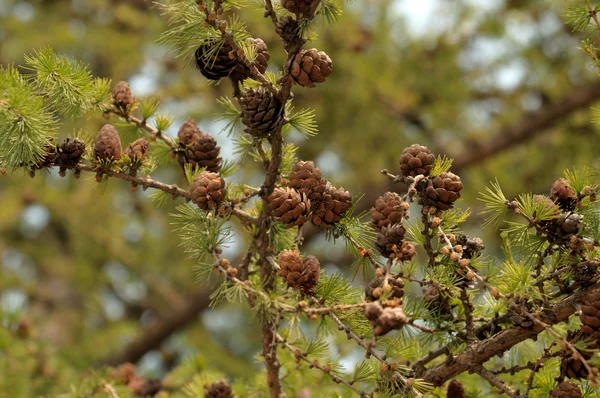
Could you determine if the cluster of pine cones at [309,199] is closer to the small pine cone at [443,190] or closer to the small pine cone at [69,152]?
the small pine cone at [443,190]

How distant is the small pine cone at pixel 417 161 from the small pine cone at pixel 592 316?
356mm

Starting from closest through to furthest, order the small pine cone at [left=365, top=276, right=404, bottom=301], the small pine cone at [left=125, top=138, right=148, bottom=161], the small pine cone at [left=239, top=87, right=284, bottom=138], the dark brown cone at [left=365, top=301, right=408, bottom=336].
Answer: the dark brown cone at [left=365, top=301, right=408, bottom=336], the small pine cone at [left=365, top=276, right=404, bottom=301], the small pine cone at [left=239, top=87, right=284, bottom=138], the small pine cone at [left=125, top=138, right=148, bottom=161]

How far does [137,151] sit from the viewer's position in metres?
1.32

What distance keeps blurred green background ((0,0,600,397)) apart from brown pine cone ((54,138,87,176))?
6.58ft

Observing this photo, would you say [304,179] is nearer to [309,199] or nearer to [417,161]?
[309,199]

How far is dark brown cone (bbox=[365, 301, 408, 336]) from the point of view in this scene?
0.96 metres

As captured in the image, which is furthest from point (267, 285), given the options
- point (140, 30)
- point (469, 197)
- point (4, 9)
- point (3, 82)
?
point (4, 9)

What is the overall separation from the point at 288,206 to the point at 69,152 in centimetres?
44

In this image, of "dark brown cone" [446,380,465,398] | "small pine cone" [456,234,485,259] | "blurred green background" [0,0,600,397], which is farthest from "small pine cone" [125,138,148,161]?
"blurred green background" [0,0,600,397]

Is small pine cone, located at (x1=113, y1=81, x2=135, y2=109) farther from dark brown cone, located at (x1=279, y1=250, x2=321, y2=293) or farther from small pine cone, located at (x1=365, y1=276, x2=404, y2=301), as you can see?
small pine cone, located at (x1=365, y1=276, x2=404, y2=301)

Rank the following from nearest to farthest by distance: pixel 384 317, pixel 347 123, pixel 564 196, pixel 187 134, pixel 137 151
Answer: pixel 384 317
pixel 564 196
pixel 137 151
pixel 187 134
pixel 347 123

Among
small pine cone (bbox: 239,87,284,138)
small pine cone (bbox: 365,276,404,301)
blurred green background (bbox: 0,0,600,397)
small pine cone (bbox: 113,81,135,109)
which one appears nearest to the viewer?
small pine cone (bbox: 365,276,404,301)

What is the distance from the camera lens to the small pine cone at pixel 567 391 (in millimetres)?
1106

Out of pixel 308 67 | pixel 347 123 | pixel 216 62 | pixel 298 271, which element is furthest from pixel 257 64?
pixel 347 123
